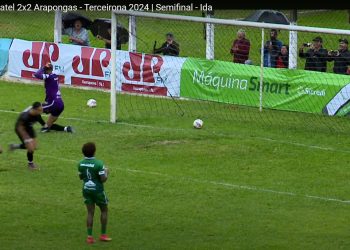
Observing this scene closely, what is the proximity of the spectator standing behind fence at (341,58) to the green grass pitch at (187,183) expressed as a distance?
1408 mm

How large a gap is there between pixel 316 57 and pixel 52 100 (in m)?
7.25

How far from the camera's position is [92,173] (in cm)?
1664

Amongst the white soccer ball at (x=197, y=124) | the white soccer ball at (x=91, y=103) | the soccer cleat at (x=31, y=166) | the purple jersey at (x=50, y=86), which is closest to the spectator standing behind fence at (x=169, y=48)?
the white soccer ball at (x=91, y=103)

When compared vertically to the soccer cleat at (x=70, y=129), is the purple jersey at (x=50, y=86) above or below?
above

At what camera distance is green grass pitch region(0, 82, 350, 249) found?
17.6 metres

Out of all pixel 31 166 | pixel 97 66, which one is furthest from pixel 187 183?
pixel 97 66

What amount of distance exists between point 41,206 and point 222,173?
4492 mm

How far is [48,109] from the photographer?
25.4 meters

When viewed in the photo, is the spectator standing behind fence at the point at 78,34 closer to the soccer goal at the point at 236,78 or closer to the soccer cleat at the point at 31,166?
the soccer goal at the point at 236,78

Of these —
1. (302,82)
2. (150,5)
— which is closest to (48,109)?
(302,82)

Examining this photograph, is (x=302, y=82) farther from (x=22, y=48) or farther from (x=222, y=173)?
(x=22, y=48)

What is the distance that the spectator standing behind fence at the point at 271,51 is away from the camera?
28.5m

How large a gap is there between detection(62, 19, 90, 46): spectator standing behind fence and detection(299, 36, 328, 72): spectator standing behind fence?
25.0ft

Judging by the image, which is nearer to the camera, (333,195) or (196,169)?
(333,195)
